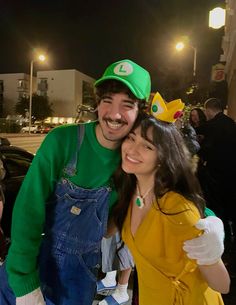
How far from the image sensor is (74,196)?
169 cm

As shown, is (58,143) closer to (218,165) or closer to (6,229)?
(6,229)

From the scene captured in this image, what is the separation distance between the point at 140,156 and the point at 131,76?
0.42 metres

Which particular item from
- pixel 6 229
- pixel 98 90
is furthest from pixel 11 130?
pixel 98 90

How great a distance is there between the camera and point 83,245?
5.72 ft

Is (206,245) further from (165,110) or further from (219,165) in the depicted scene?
(219,165)

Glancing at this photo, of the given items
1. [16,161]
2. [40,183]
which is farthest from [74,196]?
[16,161]

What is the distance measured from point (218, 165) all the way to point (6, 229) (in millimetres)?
2928

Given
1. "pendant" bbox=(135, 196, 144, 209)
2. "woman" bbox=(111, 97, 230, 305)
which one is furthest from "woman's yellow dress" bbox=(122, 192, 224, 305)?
"pendant" bbox=(135, 196, 144, 209)

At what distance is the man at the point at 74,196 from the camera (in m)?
1.63

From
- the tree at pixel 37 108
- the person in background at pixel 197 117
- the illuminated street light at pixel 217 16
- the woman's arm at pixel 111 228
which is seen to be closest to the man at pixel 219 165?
the person in background at pixel 197 117

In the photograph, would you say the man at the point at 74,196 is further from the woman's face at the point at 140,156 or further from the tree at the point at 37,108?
the tree at the point at 37,108

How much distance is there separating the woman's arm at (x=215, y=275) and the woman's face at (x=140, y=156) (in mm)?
526

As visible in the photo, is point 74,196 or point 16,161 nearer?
point 74,196

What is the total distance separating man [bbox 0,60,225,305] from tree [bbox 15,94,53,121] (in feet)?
205
